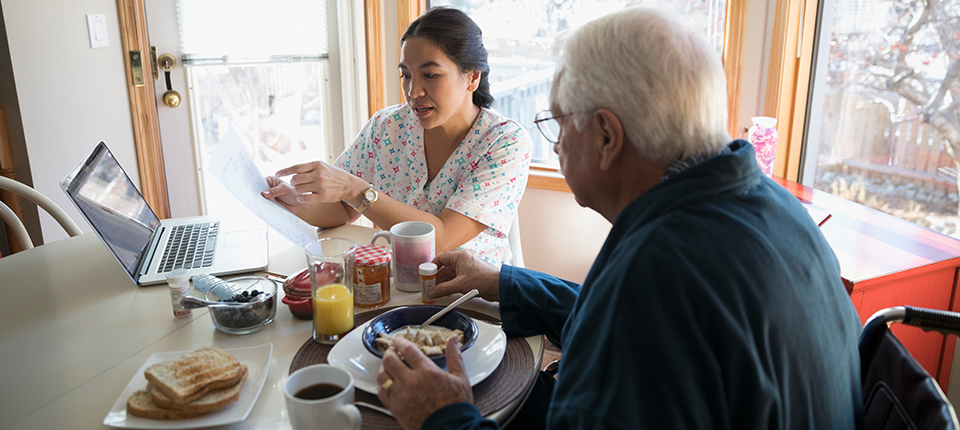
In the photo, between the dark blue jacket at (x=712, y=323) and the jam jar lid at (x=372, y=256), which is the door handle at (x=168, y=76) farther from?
the dark blue jacket at (x=712, y=323)

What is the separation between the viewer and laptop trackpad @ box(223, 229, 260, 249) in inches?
60.2

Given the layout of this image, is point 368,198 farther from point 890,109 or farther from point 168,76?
point 890,109

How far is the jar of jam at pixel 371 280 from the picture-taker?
3.93 feet

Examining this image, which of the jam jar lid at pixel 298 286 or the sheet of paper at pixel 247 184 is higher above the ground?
the sheet of paper at pixel 247 184

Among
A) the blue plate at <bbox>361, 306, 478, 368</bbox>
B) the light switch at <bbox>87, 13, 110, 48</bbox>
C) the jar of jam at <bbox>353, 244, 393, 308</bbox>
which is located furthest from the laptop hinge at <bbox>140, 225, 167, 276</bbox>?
the light switch at <bbox>87, 13, 110, 48</bbox>

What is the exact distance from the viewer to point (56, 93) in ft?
7.54

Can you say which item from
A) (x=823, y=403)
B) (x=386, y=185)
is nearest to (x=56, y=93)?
(x=386, y=185)

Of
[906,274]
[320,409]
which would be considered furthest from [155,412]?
[906,274]

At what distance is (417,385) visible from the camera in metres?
0.83

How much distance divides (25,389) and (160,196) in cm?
198

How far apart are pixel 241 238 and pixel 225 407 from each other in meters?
0.78

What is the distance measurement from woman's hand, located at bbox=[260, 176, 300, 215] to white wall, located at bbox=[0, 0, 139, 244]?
4.12ft

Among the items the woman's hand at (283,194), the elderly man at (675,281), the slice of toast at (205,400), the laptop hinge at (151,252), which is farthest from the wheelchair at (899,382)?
the laptop hinge at (151,252)

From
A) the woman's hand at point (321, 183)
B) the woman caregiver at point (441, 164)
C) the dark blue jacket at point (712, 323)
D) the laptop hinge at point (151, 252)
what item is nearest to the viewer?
the dark blue jacket at point (712, 323)
